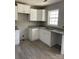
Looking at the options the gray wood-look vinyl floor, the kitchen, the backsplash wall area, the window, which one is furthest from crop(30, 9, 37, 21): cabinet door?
the gray wood-look vinyl floor

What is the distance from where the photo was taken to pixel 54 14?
17.6 feet

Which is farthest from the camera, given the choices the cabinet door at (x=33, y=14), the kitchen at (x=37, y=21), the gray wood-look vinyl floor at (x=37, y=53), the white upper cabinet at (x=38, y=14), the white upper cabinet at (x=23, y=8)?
the white upper cabinet at (x=38, y=14)

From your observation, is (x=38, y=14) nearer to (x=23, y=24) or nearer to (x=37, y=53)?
(x=23, y=24)

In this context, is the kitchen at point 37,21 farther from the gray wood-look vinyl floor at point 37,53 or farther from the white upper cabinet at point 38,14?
the gray wood-look vinyl floor at point 37,53

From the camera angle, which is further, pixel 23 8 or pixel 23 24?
→ pixel 23 24

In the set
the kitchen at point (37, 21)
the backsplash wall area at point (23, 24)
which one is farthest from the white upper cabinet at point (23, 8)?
the backsplash wall area at point (23, 24)

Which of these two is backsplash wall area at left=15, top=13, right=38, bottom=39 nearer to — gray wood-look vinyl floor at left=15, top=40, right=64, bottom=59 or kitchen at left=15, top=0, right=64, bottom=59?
kitchen at left=15, top=0, right=64, bottom=59

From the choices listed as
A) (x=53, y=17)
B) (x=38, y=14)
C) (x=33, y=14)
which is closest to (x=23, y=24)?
(x=33, y=14)

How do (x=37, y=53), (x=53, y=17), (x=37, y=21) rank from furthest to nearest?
(x=37, y=21) → (x=53, y=17) → (x=37, y=53)
